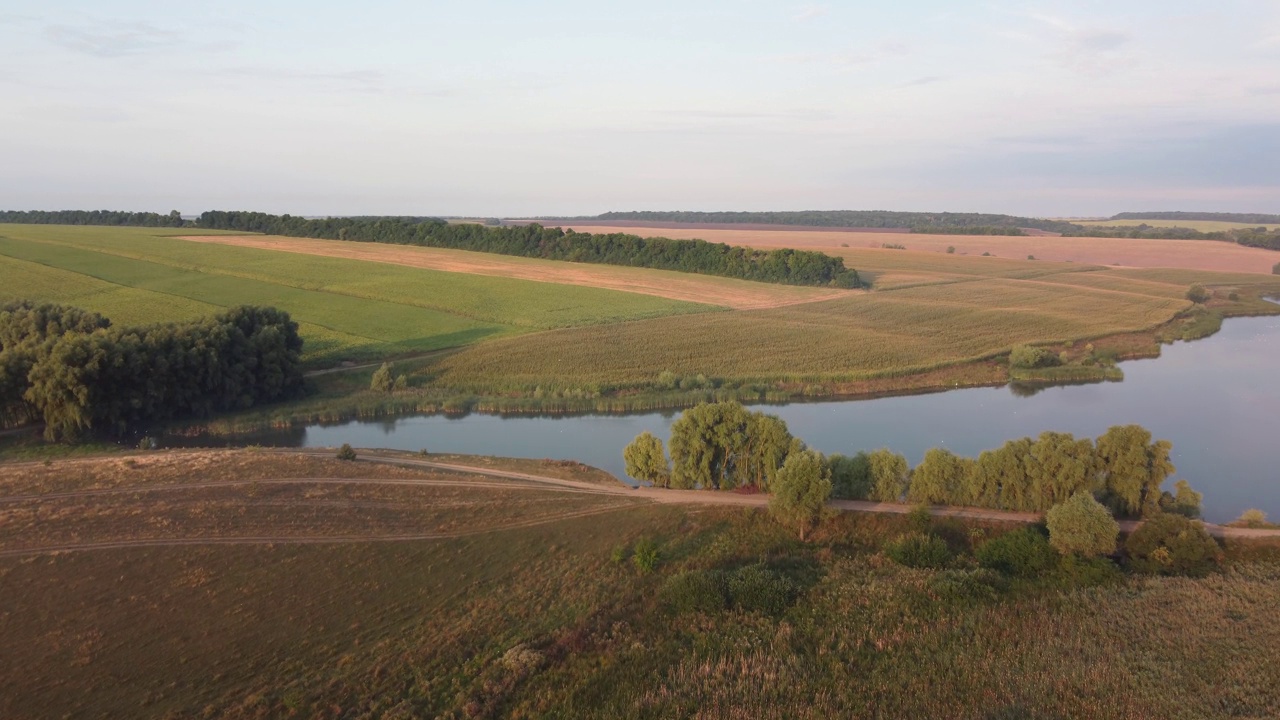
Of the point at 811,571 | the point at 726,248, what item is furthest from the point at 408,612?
the point at 726,248

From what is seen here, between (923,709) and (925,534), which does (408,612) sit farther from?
(925,534)

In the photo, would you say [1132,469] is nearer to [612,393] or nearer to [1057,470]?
[1057,470]

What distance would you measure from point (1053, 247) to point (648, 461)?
104235 millimetres

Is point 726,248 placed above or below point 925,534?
above

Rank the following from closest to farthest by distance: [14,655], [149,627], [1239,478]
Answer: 1. [14,655]
2. [149,627]
3. [1239,478]

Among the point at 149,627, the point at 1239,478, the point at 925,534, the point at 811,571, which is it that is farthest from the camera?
the point at 1239,478

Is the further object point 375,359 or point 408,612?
point 375,359

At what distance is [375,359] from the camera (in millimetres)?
43156

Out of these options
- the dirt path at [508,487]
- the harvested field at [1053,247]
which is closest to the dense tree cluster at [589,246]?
the harvested field at [1053,247]

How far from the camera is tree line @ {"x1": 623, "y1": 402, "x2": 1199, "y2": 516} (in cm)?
2217

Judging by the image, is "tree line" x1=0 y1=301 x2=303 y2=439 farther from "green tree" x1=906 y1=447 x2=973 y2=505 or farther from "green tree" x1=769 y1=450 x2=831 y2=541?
"green tree" x1=906 y1=447 x2=973 y2=505

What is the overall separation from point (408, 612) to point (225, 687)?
13.1 feet

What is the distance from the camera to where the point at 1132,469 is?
22016 millimetres

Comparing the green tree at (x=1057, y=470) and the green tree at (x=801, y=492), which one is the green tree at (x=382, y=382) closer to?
the green tree at (x=801, y=492)
